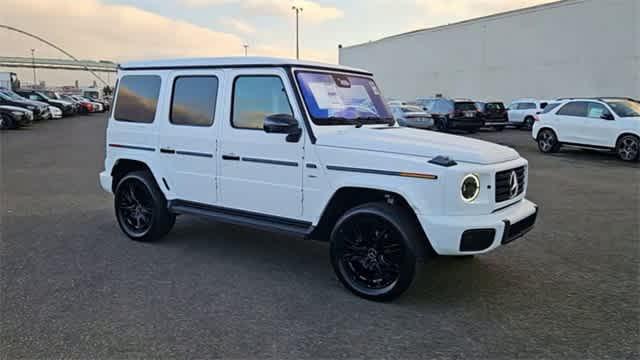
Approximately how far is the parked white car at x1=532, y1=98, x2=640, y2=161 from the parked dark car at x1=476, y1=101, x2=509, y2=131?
898 centimetres

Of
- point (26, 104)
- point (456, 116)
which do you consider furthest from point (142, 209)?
point (26, 104)

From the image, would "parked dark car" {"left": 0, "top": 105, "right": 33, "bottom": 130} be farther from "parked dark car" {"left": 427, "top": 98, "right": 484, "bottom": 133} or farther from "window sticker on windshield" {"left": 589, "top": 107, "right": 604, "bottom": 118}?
"window sticker on windshield" {"left": 589, "top": 107, "right": 604, "bottom": 118}

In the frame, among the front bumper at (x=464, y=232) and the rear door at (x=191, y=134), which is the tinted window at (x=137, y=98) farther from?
the front bumper at (x=464, y=232)

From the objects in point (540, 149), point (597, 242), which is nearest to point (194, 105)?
point (597, 242)

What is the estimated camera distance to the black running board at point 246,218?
4.99m

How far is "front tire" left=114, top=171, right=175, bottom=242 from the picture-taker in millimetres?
6180

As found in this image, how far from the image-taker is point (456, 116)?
2392 cm

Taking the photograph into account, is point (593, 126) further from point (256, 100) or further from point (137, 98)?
point (137, 98)

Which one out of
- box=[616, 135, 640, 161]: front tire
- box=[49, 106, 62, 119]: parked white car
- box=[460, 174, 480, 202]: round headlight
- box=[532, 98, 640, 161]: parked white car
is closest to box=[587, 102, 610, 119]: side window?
box=[532, 98, 640, 161]: parked white car

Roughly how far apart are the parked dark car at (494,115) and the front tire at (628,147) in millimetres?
11466

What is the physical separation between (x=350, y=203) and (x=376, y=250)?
553 mm

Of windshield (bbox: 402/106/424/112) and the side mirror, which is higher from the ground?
windshield (bbox: 402/106/424/112)

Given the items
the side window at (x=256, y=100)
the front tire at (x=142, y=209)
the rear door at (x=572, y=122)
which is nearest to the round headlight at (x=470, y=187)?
the side window at (x=256, y=100)

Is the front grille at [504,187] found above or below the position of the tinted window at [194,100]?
below
